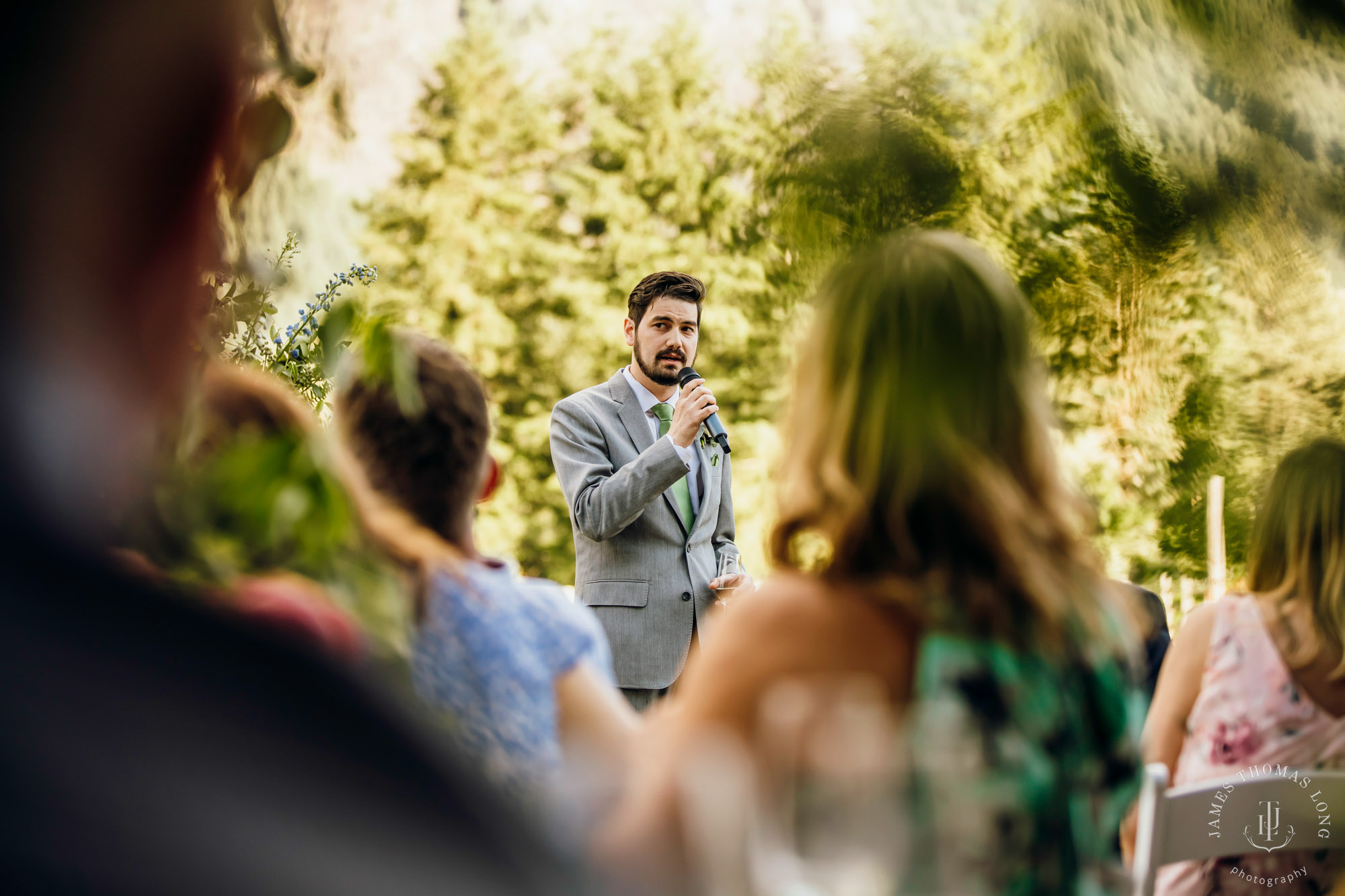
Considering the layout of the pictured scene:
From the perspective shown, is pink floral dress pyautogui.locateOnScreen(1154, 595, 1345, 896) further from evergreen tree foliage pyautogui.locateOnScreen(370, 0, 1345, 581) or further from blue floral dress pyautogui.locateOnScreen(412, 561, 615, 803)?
blue floral dress pyautogui.locateOnScreen(412, 561, 615, 803)

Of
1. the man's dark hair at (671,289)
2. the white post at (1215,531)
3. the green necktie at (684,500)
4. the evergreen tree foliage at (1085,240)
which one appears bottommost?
the white post at (1215,531)

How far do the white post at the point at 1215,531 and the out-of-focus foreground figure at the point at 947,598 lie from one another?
0.10m

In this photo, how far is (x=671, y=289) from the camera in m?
3.03

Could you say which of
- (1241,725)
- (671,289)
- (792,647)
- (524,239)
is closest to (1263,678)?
(1241,725)

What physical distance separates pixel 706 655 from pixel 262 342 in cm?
67

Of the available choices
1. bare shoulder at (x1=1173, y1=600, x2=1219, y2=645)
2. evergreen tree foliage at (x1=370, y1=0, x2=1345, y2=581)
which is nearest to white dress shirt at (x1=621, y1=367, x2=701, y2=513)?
bare shoulder at (x1=1173, y1=600, x2=1219, y2=645)

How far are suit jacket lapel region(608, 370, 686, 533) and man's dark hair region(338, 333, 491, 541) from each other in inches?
64.4

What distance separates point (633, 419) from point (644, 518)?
31 cm

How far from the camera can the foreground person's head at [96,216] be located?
0.34 metres

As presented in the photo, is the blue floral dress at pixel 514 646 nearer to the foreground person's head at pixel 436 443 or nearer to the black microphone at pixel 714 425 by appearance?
the foreground person's head at pixel 436 443

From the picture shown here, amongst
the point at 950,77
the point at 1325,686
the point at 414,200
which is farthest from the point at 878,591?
the point at 414,200

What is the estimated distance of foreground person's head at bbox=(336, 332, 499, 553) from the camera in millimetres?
1000

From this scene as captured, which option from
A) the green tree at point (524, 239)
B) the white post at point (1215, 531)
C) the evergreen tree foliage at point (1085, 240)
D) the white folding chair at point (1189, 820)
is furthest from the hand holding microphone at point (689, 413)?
the green tree at point (524, 239)

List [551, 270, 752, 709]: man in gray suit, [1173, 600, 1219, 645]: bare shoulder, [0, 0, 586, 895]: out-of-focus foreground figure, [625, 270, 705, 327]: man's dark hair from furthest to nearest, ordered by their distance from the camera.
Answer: [625, 270, 705, 327]: man's dark hair → [551, 270, 752, 709]: man in gray suit → [1173, 600, 1219, 645]: bare shoulder → [0, 0, 586, 895]: out-of-focus foreground figure
